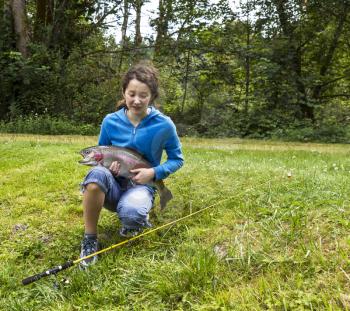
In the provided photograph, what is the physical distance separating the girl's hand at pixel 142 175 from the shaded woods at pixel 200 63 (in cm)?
1031

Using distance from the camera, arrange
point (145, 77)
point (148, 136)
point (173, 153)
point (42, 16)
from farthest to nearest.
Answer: point (42, 16)
point (173, 153)
point (148, 136)
point (145, 77)

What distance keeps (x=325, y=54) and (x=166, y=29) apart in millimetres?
5990

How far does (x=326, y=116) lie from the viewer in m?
14.9

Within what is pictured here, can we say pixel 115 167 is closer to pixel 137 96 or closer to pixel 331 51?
pixel 137 96

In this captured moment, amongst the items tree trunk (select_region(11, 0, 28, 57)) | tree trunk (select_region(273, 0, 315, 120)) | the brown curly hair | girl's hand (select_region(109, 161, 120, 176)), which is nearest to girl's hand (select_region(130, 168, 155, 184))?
girl's hand (select_region(109, 161, 120, 176))

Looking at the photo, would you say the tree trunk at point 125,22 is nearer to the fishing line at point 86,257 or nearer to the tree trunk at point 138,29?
the tree trunk at point 138,29

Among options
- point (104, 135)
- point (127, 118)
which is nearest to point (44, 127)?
point (104, 135)

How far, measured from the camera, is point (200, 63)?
51.6ft

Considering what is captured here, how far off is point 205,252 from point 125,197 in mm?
821

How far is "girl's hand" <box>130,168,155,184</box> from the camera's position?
313 centimetres

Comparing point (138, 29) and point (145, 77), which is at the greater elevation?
point (138, 29)

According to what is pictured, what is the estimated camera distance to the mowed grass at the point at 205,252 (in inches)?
88.0

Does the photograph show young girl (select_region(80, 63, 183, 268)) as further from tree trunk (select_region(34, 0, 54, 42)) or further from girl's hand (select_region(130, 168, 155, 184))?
tree trunk (select_region(34, 0, 54, 42))

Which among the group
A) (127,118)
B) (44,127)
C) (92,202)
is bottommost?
(44,127)
